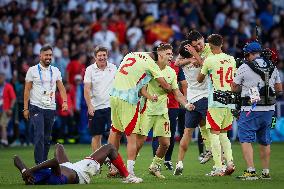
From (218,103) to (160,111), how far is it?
117 cm

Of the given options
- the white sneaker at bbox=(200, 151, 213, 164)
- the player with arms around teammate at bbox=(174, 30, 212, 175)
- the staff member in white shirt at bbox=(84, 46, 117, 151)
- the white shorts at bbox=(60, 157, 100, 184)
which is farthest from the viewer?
the white sneaker at bbox=(200, 151, 213, 164)

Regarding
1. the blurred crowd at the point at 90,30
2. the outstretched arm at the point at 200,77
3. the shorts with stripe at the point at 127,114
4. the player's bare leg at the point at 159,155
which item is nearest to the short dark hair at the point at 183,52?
→ the outstretched arm at the point at 200,77

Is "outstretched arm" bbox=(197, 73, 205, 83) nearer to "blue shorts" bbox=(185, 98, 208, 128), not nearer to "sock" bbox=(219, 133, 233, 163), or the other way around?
"blue shorts" bbox=(185, 98, 208, 128)

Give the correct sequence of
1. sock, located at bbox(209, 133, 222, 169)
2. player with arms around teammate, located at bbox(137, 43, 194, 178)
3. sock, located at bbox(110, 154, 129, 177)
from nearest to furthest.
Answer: sock, located at bbox(110, 154, 129, 177) → player with arms around teammate, located at bbox(137, 43, 194, 178) → sock, located at bbox(209, 133, 222, 169)

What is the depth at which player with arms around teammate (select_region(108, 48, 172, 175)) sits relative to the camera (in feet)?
56.6

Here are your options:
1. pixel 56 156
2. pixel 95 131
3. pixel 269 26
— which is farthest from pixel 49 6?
pixel 56 156

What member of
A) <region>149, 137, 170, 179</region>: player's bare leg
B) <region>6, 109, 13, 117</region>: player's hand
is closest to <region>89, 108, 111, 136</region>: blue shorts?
<region>149, 137, 170, 179</region>: player's bare leg

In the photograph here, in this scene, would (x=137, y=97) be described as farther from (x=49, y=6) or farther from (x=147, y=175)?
(x=49, y=6)

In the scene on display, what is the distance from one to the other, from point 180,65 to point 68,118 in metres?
11.4

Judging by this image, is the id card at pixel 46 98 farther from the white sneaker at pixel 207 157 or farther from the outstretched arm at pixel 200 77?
the white sneaker at pixel 207 157

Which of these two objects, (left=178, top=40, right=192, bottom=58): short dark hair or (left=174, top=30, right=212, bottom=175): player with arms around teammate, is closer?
(left=174, top=30, right=212, bottom=175): player with arms around teammate

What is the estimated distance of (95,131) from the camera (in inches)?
803

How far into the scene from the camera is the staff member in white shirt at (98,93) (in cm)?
2016

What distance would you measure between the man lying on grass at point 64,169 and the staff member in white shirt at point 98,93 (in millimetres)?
3789
